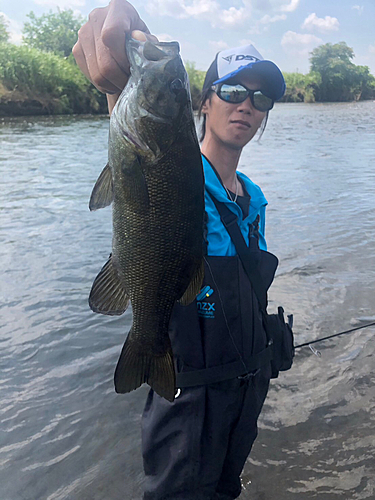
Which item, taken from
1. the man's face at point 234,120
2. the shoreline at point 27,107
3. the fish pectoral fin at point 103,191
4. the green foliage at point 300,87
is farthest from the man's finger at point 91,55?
the green foliage at point 300,87

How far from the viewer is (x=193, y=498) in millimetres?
1919

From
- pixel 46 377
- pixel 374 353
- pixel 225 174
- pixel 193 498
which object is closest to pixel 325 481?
pixel 193 498

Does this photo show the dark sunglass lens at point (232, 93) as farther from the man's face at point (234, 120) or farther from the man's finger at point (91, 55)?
the man's finger at point (91, 55)

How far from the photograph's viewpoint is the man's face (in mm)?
2217

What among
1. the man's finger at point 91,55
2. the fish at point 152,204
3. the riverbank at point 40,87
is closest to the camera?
the fish at point 152,204

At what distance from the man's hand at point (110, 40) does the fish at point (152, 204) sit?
8 centimetres

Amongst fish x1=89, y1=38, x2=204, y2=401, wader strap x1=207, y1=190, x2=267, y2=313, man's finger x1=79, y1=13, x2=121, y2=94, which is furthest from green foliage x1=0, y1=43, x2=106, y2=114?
fish x1=89, y1=38, x2=204, y2=401

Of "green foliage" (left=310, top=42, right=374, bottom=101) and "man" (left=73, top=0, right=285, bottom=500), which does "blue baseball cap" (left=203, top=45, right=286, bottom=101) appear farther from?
"green foliage" (left=310, top=42, right=374, bottom=101)

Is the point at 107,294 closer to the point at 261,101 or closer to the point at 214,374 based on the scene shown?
the point at 214,374

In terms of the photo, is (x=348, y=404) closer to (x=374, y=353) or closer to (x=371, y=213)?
(x=374, y=353)

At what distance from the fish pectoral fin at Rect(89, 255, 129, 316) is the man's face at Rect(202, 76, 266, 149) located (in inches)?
39.0

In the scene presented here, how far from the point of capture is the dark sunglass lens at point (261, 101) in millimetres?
2285

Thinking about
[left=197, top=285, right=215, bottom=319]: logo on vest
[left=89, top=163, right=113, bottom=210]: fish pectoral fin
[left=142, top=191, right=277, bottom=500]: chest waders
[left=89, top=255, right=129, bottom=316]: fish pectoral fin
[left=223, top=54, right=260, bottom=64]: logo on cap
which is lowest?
[left=142, top=191, right=277, bottom=500]: chest waders

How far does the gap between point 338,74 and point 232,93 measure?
7868cm
